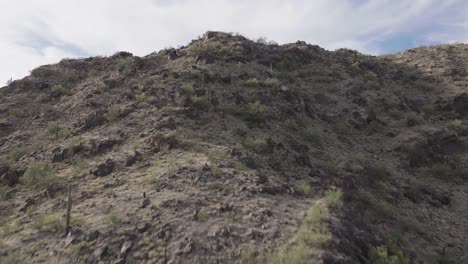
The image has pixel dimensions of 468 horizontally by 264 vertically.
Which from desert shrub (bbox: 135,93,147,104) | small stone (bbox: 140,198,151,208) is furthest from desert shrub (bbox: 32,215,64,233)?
desert shrub (bbox: 135,93,147,104)

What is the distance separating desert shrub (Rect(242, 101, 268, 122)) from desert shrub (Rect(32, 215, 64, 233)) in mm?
9525

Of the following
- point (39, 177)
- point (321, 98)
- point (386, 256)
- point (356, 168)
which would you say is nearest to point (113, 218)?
point (39, 177)

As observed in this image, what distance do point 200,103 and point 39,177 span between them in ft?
24.3

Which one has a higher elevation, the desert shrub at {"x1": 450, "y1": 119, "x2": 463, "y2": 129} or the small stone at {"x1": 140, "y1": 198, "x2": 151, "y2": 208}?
the desert shrub at {"x1": 450, "y1": 119, "x2": 463, "y2": 129}

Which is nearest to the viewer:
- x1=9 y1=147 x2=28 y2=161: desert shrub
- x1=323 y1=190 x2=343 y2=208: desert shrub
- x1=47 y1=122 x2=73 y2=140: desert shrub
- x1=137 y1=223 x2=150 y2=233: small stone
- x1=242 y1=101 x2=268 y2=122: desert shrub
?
x1=137 y1=223 x2=150 y2=233: small stone

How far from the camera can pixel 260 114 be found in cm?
1964

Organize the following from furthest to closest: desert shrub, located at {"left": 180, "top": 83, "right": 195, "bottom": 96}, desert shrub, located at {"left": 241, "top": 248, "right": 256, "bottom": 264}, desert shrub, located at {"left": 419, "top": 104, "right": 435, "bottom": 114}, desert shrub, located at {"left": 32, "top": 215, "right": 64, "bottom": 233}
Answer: desert shrub, located at {"left": 419, "top": 104, "right": 435, "bottom": 114}
desert shrub, located at {"left": 180, "top": 83, "right": 195, "bottom": 96}
desert shrub, located at {"left": 32, "top": 215, "right": 64, "bottom": 233}
desert shrub, located at {"left": 241, "top": 248, "right": 256, "bottom": 264}

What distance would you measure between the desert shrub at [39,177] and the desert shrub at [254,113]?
26.9 feet

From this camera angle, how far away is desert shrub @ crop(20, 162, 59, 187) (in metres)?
14.6

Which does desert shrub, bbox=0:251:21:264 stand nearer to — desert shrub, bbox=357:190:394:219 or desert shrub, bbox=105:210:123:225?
desert shrub, bbox=105:210:123:225

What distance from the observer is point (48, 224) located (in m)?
12.0

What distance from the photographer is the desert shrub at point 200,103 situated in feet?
63.8

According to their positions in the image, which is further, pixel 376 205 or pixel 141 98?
pixel 141 98

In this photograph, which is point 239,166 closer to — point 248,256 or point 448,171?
point 248,256
